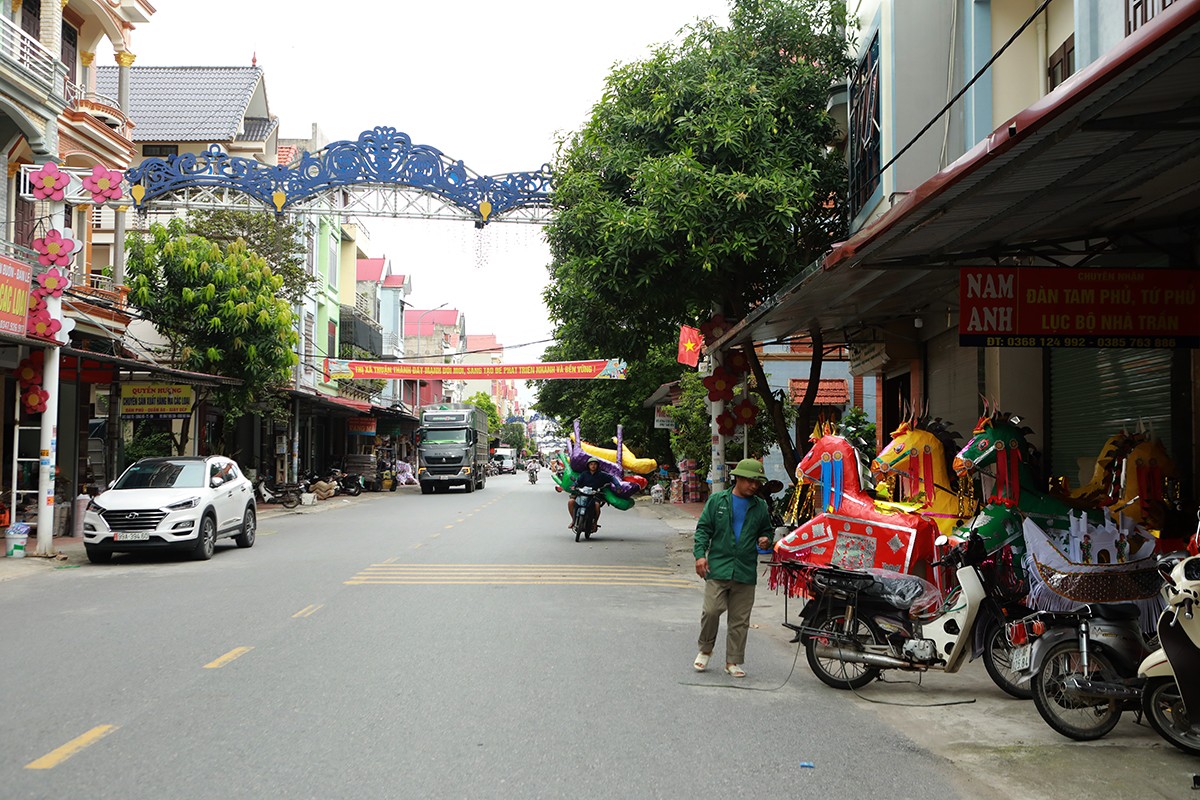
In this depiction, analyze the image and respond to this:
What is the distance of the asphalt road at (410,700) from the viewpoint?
5.44 meters

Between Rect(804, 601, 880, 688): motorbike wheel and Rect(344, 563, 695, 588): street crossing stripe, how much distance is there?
6.03 m

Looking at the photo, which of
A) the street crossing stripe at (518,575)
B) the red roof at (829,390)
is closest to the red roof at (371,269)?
the red roof at (829,390)

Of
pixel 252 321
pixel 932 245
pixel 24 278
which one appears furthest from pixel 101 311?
pixel 932 245

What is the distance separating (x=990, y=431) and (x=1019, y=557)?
1162 mm

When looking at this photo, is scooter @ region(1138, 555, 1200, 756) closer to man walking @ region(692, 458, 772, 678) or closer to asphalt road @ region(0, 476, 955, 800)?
asphalt road @ region(0, 476, 955, 800)

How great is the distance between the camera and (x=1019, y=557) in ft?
26.1

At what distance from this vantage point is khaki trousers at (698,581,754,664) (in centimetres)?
830

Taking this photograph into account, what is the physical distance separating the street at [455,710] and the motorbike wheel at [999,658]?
15 cm

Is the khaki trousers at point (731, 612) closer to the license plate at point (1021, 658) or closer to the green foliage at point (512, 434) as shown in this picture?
the license plate at point (1021, 658)

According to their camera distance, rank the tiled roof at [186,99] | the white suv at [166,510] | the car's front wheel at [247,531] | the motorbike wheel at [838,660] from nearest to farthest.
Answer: the motorbike wheel at [838,660]
the white suv at [166,510]
the car's front wheel at [247,531]
the tiled roof at [186,99]

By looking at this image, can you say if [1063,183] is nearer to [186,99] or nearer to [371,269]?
[186,99]

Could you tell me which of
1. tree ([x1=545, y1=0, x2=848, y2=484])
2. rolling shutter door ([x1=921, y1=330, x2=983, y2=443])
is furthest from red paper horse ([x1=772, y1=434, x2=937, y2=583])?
tree ([x1=545, y1=0, x2=848, y2=484])

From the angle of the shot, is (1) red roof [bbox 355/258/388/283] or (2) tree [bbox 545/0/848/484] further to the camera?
(1) red roof [bbox 355/258/388/283]

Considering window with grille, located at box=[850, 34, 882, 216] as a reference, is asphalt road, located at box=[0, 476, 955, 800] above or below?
below
